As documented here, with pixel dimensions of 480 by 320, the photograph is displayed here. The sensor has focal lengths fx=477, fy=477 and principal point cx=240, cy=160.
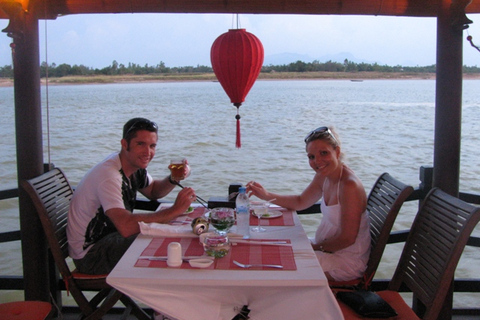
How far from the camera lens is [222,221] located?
2.23 metres

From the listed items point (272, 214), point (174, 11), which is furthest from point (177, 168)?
point (174, 11)

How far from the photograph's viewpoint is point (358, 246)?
2535 mm

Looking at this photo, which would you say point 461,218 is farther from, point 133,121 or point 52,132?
point 52,132

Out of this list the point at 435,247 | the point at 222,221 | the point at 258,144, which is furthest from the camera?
the point at 258,144

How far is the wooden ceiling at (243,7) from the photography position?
109 inches

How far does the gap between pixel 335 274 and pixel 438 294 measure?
61 cm

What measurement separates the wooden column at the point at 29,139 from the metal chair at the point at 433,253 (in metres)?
1.75

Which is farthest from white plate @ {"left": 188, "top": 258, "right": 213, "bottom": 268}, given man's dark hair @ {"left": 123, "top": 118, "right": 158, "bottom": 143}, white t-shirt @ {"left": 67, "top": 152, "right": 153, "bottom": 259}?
man's dark hair @ {"left": 123, "top": 118, "right": 158, "bottom": 143}

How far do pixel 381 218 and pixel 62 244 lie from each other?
175 centimetres

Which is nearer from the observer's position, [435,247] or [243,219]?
[435,247]

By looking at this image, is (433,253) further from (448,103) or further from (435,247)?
(448,103)

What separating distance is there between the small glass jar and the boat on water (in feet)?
4.18

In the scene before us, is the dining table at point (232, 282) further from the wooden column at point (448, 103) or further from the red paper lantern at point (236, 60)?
the red paper lantern at point (236, 60)

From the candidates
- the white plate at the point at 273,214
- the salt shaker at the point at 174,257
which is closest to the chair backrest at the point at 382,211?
the white plate at the point at 273,214
